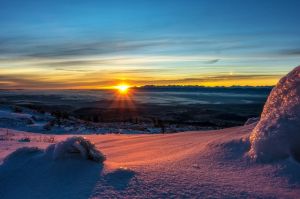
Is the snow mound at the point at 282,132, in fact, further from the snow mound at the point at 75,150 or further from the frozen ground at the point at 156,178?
the snow mound at the point at 75,150

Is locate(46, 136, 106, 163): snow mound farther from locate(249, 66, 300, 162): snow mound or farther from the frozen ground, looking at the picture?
locate(249, 66, 300, 162): snow mound

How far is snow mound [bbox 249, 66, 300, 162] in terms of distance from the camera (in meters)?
3.83

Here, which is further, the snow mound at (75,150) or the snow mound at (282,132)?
the snow mound at (75,150)

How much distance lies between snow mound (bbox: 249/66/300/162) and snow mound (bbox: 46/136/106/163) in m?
1.66

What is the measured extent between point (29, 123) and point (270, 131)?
17973 mm

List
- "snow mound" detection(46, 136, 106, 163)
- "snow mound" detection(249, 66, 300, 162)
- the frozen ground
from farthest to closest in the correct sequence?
"snow mound" detection(46, 136, 106, 163), "snow mound" detection(249, 66, 300, 162), the frozen ground

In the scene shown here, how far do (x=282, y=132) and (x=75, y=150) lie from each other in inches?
85.8

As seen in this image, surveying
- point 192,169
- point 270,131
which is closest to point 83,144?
point 192,169

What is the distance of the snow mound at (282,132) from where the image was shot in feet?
12.6

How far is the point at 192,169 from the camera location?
3.87 metres

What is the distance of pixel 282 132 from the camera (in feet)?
12.7

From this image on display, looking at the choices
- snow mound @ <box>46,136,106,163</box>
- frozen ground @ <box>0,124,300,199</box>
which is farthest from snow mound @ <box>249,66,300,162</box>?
snow mound @ <box>46,136,106,163</box>

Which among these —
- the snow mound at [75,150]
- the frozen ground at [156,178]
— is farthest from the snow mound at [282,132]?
the snow mound at [75,150]

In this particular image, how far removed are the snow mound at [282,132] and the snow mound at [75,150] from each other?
1.66 meters
